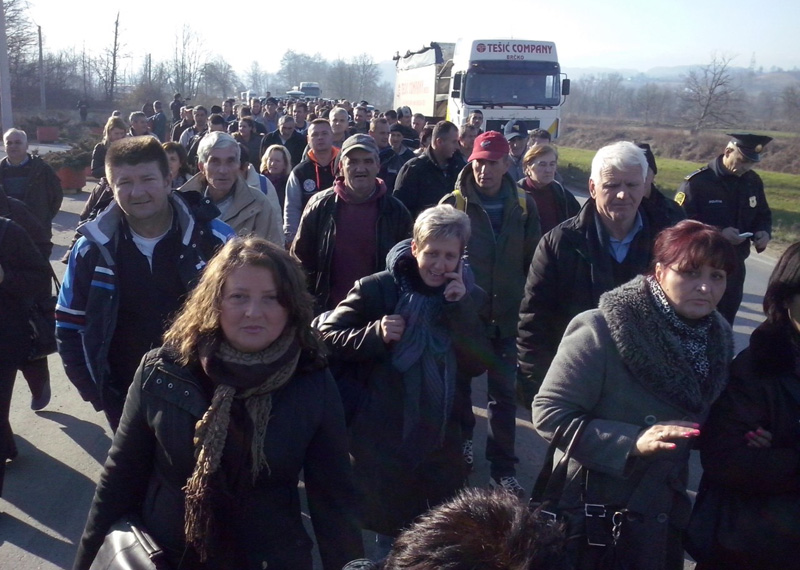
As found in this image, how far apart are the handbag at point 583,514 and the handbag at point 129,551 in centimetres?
112

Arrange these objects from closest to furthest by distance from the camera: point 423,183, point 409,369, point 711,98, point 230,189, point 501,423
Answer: point 409,369, point 501,423, point 230,189, point 423,183, point 711,98

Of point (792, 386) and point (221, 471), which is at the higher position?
point (792, 386)

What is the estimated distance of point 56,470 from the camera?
15.1 feet

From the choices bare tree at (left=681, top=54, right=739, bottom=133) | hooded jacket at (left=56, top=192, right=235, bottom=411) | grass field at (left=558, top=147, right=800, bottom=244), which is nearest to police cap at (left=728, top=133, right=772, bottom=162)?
hooded jacket at (left=56, top=192, right=235, bottom=411)

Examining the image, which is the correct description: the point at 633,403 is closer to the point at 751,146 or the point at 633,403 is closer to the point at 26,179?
the point at 751,146

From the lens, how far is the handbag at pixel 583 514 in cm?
227

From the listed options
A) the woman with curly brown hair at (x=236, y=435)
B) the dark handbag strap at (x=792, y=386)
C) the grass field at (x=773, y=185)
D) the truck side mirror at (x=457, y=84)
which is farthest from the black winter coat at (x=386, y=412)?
the truck side mirror at (x=457, y=84)

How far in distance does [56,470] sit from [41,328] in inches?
36.0

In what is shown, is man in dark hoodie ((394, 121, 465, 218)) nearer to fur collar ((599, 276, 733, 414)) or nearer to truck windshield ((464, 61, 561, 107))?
fur collar ((599, 276, 733, 414))

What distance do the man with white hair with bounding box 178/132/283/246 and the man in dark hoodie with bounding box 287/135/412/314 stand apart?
35 centimetres

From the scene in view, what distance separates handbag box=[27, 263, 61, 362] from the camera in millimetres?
4512

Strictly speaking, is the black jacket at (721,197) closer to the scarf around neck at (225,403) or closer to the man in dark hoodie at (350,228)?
the man in dark hoodie at (350,228)

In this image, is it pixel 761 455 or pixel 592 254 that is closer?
pixel 761 455

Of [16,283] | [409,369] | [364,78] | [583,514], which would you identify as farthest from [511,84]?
[364,78]
